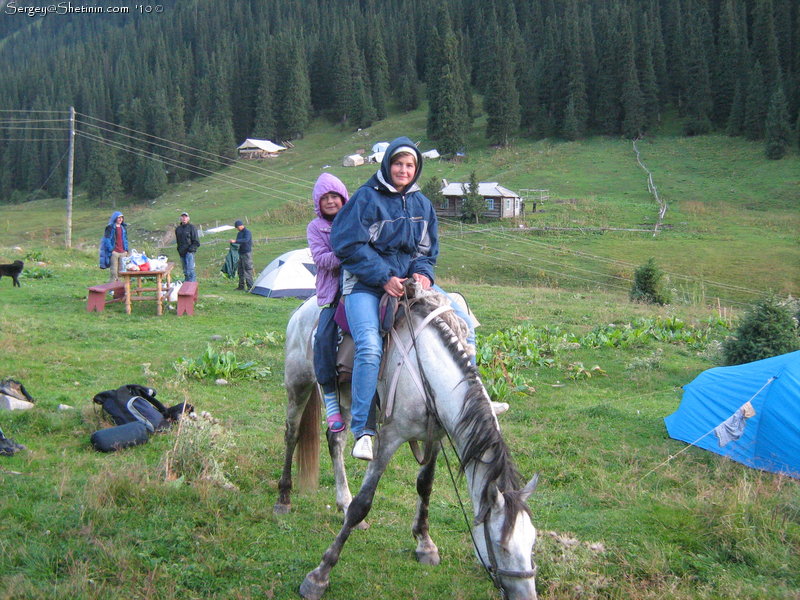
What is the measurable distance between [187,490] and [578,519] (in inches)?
128

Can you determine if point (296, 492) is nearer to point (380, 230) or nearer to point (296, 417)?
point (296, 417)

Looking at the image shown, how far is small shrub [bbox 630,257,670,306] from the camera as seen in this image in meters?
21.3

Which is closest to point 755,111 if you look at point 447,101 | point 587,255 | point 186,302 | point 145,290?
point 447,101

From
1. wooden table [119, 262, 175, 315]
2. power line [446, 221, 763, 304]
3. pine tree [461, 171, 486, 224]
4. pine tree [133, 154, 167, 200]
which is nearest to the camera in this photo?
wooden table [119, 262, 175, 315]

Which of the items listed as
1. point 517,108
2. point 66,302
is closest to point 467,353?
point 66,302

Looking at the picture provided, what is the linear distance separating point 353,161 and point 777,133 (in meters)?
39.9

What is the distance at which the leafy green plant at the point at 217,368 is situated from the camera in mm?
9539

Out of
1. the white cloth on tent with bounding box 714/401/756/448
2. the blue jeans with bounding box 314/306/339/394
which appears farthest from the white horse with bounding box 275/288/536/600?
the white cloth on tent with bounding box 714/401/756/448

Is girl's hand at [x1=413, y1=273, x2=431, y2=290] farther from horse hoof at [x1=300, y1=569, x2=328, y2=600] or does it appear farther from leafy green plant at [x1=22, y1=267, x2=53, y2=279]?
leafy green plant at [x1=22, y1=267, x2=53, y2=279]

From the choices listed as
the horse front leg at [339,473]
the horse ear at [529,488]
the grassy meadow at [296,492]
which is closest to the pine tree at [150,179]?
the grassy meadow at [296,492]

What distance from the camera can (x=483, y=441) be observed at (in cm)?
374

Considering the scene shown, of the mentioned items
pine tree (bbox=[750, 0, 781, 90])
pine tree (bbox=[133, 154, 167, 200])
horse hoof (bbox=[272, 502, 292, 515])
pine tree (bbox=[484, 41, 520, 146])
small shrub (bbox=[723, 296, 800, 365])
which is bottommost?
horse hoof (bbox=[272, 502, 292, 515])

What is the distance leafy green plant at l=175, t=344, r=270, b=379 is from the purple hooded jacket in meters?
4.78

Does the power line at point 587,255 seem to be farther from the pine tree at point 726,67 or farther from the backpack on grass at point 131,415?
the pine tree at point 726,67
